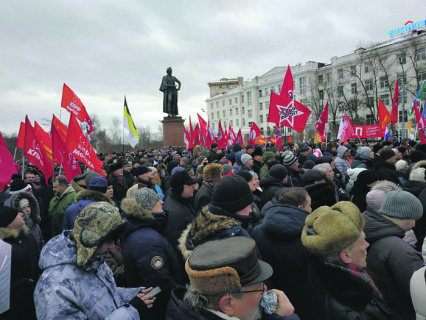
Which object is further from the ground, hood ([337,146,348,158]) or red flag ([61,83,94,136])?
red flag ([61,83,94,136])

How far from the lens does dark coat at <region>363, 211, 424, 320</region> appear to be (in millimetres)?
2209

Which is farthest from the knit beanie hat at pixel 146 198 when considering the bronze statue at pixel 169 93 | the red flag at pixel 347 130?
the bronze statue at pixel 169 93

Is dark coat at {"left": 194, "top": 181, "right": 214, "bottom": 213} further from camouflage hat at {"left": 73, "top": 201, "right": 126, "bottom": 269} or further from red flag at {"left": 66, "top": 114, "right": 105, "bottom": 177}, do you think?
red flag at {"left": 66, "top": 114, "right": 105, "bottom": 177}

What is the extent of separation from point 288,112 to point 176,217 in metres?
6.56

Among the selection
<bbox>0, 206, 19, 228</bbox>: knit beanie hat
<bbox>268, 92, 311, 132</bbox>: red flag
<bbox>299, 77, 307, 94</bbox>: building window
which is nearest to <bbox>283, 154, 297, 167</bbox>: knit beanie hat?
<bbox>268, 92, 311, 132</bbox>: red flag

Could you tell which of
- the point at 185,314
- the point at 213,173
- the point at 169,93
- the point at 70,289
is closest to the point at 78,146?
the point at 213,173

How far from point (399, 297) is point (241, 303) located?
5.26 ft

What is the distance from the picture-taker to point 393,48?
40.4m

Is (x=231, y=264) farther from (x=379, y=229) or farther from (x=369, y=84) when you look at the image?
(x=369, y=84)

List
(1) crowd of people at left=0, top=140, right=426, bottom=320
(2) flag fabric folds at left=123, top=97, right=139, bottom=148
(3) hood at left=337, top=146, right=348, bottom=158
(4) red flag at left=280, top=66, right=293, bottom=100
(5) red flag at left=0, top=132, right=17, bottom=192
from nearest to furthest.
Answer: (1) crowd of people at left=0, top=140, right=426, bottom=320 < (5) red flag at left=0, top=132, right=17, bottom=192 < (3) hood at left=337, top=146, right=348, bottom=158 < (4) red flag at left=280, top=66, right=293, bottom=100 < (2) flag fabric folds at left=123, top=97, right=139, bottom=148

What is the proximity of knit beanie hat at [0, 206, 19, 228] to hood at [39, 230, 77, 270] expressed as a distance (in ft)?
3.65

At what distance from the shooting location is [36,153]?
21.7 ft

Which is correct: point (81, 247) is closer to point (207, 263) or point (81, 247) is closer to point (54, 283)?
point (54, 283)

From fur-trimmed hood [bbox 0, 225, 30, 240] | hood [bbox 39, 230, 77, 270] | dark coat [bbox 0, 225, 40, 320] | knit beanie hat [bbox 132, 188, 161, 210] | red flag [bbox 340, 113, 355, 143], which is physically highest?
red flag [bbox 340, 113, 355, 143]
